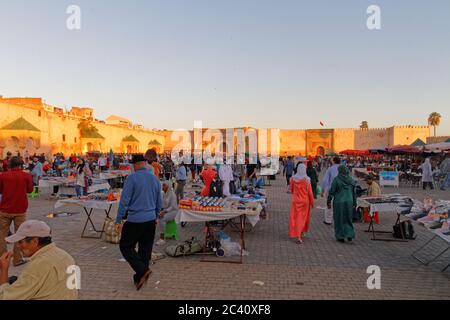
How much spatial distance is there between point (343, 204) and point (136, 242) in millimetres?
4250

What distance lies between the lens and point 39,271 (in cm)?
224

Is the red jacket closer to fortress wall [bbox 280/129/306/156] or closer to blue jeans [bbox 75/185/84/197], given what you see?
blue jeans [bbox 75/185/84/197]

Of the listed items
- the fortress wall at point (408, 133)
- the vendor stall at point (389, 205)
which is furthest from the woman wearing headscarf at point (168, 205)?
the fortress wall at point (408, 133)

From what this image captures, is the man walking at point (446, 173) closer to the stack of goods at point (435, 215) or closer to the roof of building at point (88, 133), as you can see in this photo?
the stack of goods at point (435, 215)

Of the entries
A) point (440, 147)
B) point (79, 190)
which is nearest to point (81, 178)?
point (79, 190)

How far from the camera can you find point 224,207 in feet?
19.2

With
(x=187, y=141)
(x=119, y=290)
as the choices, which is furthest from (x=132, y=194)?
(x=187, y=141)

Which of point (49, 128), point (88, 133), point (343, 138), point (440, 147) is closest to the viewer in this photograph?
point (440, 147)

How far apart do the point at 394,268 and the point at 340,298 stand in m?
1.63

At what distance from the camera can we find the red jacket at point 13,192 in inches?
194

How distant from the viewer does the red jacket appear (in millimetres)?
4922

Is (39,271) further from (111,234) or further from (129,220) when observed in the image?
(111,234)

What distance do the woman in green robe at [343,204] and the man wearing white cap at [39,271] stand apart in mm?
5412
